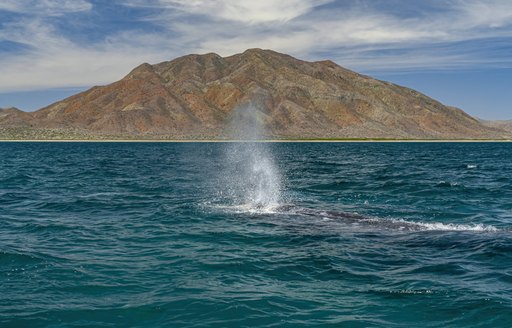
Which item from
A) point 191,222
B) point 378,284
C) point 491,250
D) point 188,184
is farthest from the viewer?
point 188,184

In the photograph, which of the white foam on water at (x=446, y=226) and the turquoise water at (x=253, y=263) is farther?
the white foam on water at (x=446, y=226)

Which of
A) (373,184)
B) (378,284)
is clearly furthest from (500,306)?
(373,184)

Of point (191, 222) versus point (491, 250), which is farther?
point (191, 222)

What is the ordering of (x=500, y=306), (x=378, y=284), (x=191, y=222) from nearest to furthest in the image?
(x=500, y=306) < (x=378, y=284) < (x=191, y=222)

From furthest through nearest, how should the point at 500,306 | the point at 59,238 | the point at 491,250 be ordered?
the point at 59,238 → the point at 491,250 → the point at 500,306

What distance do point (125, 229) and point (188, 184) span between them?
21.4 m

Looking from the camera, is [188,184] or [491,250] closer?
[491,250]

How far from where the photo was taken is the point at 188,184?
1720 inches

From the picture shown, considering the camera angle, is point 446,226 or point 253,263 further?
point 446,226

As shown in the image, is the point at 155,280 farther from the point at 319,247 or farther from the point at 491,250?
the point at 491,250

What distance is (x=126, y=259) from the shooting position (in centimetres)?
1683

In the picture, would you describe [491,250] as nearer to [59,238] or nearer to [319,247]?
[319,247]

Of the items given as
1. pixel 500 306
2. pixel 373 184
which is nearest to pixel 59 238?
pixel 500 306

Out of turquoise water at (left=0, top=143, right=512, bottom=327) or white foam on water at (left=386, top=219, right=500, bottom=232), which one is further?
white foam on water at (left=386, top=219, right=500, bottom=232)
